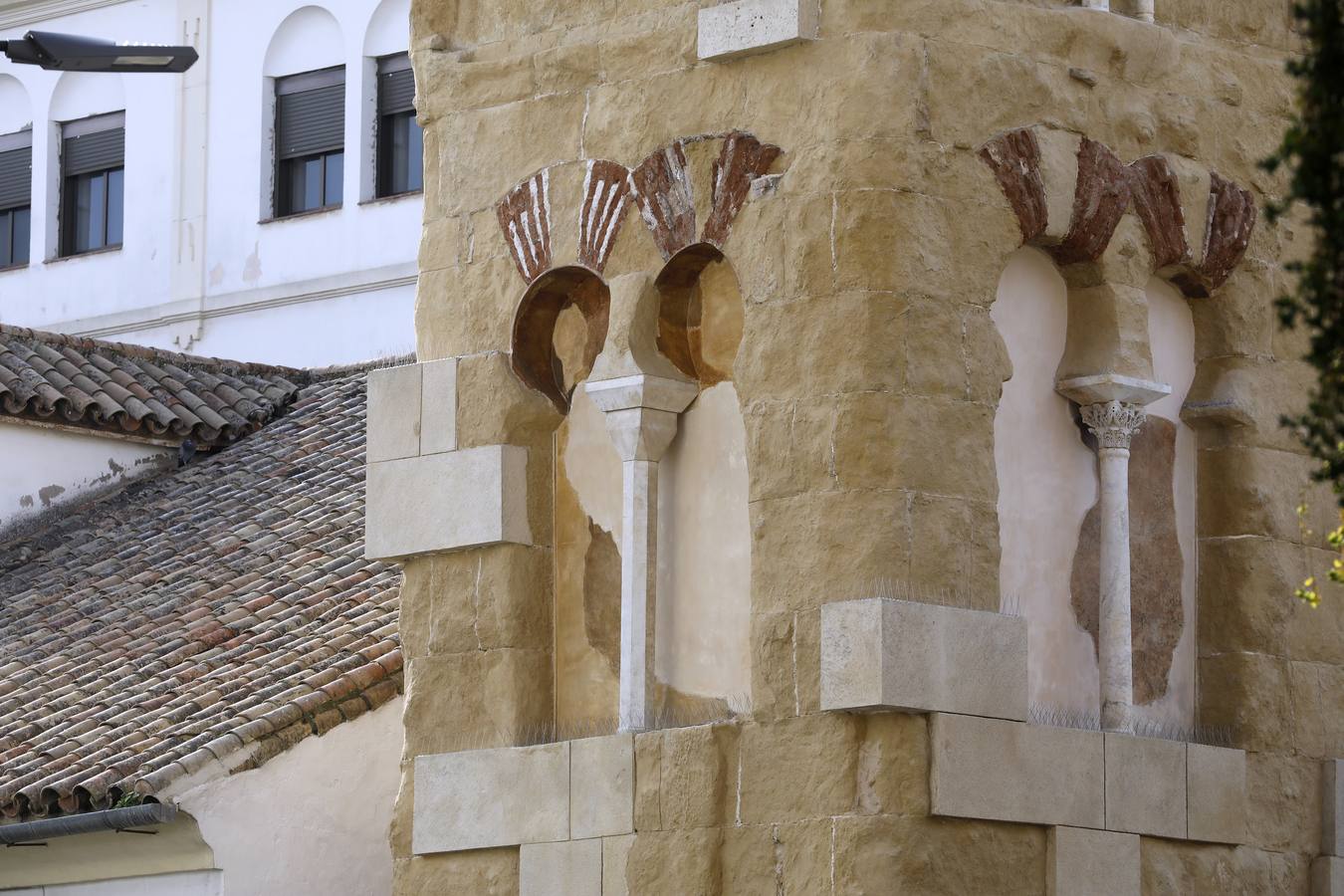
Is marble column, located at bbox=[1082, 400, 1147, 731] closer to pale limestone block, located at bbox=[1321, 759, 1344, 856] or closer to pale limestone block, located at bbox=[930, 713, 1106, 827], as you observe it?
pale limestone block, located at bbox=[930, 713, 1106, 827]

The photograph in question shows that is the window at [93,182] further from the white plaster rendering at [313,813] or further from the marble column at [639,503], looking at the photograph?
the marble column at [639,503]

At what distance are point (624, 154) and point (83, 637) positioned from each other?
5.25 metres

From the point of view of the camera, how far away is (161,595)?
14656 millimetres

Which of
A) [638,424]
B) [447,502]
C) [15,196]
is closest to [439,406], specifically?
[447,502]

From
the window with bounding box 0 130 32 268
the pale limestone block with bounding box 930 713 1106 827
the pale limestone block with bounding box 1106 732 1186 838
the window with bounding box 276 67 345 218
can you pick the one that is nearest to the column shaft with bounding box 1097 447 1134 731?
the pale limestone block with bounding box 1106 732 1186 838

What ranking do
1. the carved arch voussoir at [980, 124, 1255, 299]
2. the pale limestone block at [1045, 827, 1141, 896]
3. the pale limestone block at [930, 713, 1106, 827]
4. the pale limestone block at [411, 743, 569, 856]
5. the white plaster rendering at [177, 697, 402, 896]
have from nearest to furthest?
the pale limestone block at [930, 713, 1106, 827]
the pale limestone block at [1045, 827, 1141, 896]
the carved arch voussoir at [980, 124, 1255, 299]
the pale limestone block at [411, 743, 569, 856]
the white plaster rendering at [177, 697, 402, 896]

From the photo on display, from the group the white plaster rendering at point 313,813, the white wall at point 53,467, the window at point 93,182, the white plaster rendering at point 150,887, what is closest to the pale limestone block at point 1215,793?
the white plaster rendering at point 313,813

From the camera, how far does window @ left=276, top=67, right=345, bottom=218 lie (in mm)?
22625

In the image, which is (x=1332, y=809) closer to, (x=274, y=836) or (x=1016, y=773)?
(x=1016, y=773)

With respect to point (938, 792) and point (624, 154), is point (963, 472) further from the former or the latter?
point (624, 154)

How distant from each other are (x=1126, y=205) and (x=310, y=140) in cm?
1354

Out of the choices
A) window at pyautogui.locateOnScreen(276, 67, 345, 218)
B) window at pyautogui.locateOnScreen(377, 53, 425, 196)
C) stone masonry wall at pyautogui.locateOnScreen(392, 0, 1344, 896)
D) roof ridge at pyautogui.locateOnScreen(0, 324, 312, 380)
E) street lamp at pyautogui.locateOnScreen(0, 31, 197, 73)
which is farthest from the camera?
window at pyautogui.locateOnScreen(276, 67, 345, 218)

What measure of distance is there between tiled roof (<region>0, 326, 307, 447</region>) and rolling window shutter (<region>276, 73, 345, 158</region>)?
15.2ft

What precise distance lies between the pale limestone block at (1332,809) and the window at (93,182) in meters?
15.8
